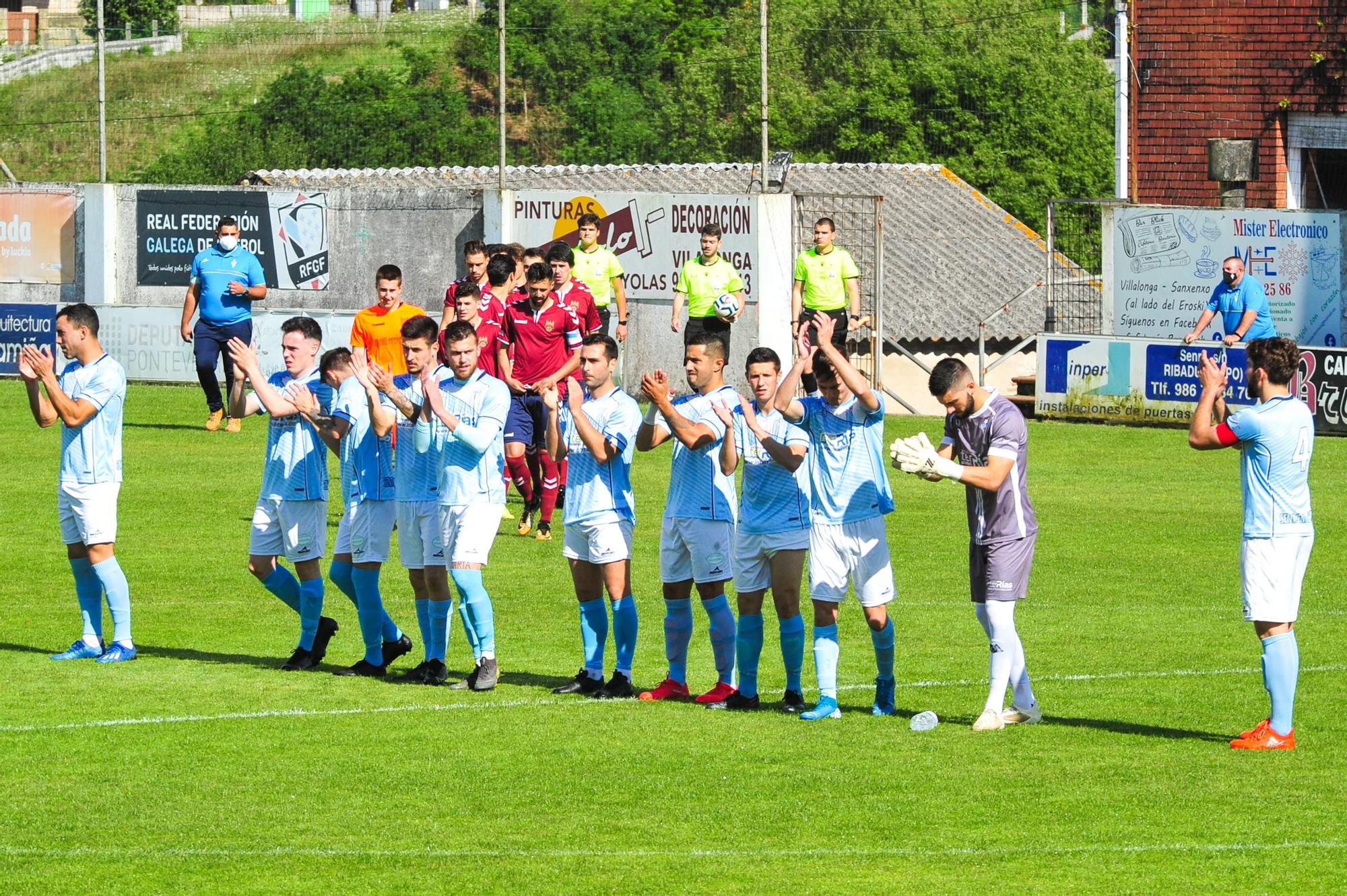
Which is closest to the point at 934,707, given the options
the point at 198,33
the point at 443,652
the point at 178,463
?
the point at 443,652

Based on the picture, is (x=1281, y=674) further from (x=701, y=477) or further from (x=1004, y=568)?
(x=701, y=477)

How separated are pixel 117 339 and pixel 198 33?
135ft

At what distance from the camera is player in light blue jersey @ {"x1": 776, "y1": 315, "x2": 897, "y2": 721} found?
9.76 metres

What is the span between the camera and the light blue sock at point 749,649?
398 inches

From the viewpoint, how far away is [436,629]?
1099 centimetres

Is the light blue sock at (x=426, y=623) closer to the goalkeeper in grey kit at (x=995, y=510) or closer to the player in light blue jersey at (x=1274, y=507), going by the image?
the goalkeeper in grey kit at (x=995, y=510)

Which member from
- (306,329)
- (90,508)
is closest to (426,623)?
(306,329)

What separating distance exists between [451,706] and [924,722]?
8.47 feet

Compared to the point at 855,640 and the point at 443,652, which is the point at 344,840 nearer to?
the point at 443,652

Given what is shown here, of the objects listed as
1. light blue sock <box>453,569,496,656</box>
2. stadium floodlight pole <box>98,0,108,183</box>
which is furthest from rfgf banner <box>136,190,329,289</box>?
light blue sock <box>453,569,496,656</box>

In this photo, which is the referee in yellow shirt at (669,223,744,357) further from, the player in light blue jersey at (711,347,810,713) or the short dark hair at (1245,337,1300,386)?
the short dark hair at (1245,337,1300,386)

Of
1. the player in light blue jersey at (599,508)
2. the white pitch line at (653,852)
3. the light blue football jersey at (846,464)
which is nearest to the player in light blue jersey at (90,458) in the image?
the player in light blue jersey at (599,508)

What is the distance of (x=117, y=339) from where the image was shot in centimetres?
2814

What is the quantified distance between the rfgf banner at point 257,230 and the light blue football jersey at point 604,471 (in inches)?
762
